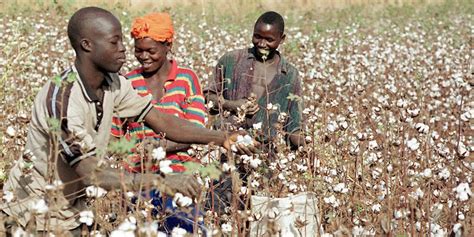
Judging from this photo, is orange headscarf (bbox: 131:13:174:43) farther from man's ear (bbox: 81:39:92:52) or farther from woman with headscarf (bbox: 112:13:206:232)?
man's ear (bbox: 81:39:92:52)

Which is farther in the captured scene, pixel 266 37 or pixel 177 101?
pixel 266 37

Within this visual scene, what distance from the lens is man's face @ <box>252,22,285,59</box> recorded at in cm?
499

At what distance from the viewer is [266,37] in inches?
197

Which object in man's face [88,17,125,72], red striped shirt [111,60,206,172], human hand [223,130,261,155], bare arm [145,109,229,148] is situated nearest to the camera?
man's face [88,17,125,72]

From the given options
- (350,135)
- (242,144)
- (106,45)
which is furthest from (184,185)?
(350,135)

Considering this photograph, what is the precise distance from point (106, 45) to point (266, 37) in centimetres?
179

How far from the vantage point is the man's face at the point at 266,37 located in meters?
4.99

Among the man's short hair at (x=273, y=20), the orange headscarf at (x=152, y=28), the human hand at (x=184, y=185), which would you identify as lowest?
the human hand at (x=184, y=185)

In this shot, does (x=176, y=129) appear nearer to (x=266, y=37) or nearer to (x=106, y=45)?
(x=106, y=45)

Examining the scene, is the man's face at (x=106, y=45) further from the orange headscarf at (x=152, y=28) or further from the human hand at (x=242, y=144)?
the orange headscarf at (x=152, y=28)

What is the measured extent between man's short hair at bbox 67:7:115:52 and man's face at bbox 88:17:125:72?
0.9 inches

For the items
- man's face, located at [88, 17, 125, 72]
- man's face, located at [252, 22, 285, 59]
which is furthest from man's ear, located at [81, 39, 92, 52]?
man's face, located at [252, 22, 285, 59]

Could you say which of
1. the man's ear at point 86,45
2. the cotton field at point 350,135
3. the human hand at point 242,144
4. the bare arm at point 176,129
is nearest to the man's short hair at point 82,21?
the man's ear at point 86,45

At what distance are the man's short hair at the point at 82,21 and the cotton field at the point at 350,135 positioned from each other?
0.43 metres
